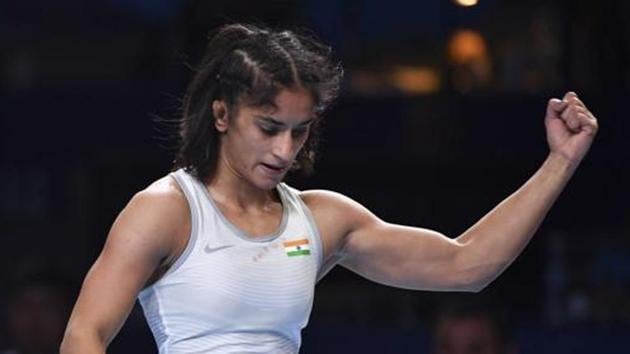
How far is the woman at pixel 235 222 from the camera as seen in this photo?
325cm

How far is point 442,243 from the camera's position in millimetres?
3703

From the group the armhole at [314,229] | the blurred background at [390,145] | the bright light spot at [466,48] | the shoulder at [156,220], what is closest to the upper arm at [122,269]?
the shoulder at [156,220]

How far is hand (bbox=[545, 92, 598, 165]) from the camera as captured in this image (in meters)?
3.59

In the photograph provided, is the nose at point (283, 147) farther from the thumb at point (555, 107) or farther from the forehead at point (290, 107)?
the thumb at point (555, 107)

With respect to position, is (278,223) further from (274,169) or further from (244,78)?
(244,78)

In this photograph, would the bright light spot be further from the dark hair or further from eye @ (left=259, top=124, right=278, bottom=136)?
eye @ (left=259, top=124, right=278, bottom=136)

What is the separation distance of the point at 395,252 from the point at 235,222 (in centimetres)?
44

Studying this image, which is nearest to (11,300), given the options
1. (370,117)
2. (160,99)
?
(160,99)

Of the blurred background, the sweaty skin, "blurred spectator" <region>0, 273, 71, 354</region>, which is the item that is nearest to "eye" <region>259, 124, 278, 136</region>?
the sweaty skin

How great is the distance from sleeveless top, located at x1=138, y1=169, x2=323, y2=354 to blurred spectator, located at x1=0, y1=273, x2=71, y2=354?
83.9 inches

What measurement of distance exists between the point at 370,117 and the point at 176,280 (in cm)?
237

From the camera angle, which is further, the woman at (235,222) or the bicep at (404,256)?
the bicep at (404,256)

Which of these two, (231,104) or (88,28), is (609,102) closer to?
(88,28)

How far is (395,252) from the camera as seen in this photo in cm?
367
